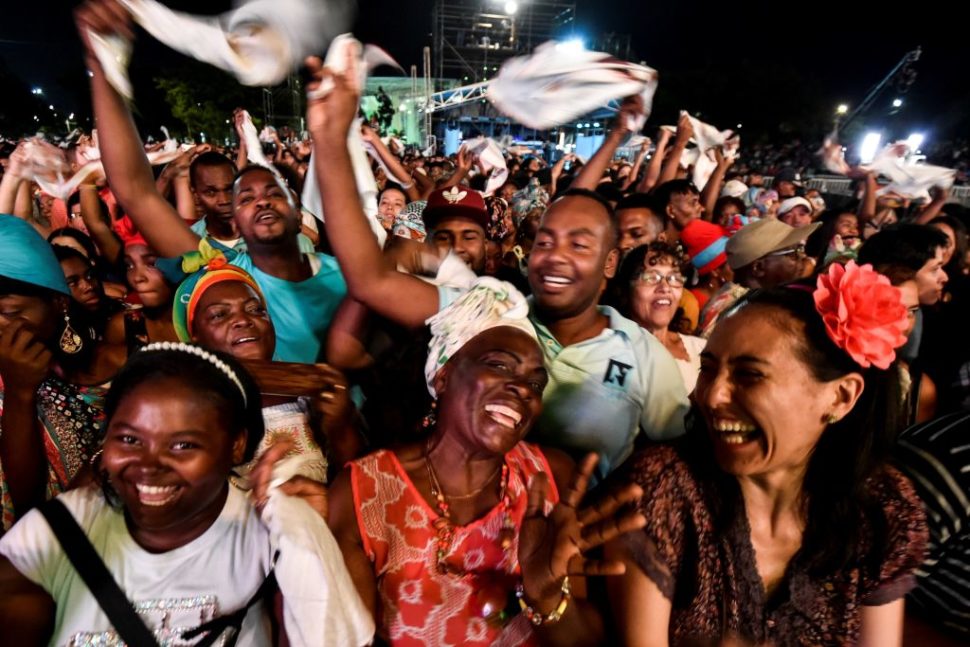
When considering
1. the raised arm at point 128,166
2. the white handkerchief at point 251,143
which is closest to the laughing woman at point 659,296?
the raised arm at point 128,166

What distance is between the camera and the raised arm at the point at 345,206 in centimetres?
193

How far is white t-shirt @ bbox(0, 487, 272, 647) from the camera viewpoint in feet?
4.48

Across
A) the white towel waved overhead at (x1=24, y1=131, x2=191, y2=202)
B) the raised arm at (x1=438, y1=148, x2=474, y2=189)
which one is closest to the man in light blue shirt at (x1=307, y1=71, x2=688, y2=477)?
the white towel waved overhead at (x1=24, y1=131, x2=191, y2=202)

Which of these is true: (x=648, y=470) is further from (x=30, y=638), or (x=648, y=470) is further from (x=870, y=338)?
(x=30, y=638)

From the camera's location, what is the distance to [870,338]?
4.61 ft

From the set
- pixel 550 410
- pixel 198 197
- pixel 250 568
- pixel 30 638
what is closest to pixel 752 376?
pixel 550 410

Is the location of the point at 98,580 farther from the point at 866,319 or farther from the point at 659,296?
the point at 659,296

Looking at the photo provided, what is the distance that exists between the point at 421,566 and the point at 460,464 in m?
0.31

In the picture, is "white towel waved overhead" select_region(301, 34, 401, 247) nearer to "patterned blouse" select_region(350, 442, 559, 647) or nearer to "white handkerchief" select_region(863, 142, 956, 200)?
"patterned blouse" select_region(350, 442, 559, 647)

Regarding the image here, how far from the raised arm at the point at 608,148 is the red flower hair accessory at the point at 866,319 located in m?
2.10

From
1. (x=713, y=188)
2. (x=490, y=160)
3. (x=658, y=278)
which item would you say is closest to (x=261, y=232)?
(x=658, y=278)

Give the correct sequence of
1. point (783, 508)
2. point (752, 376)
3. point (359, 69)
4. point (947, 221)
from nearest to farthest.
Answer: point (752, 376) → point (783, 508) → point (359, 69) → point (947, 221)

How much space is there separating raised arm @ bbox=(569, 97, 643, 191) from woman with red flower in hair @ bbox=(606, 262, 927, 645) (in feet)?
6.59

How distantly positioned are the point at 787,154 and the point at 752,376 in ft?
96.6
